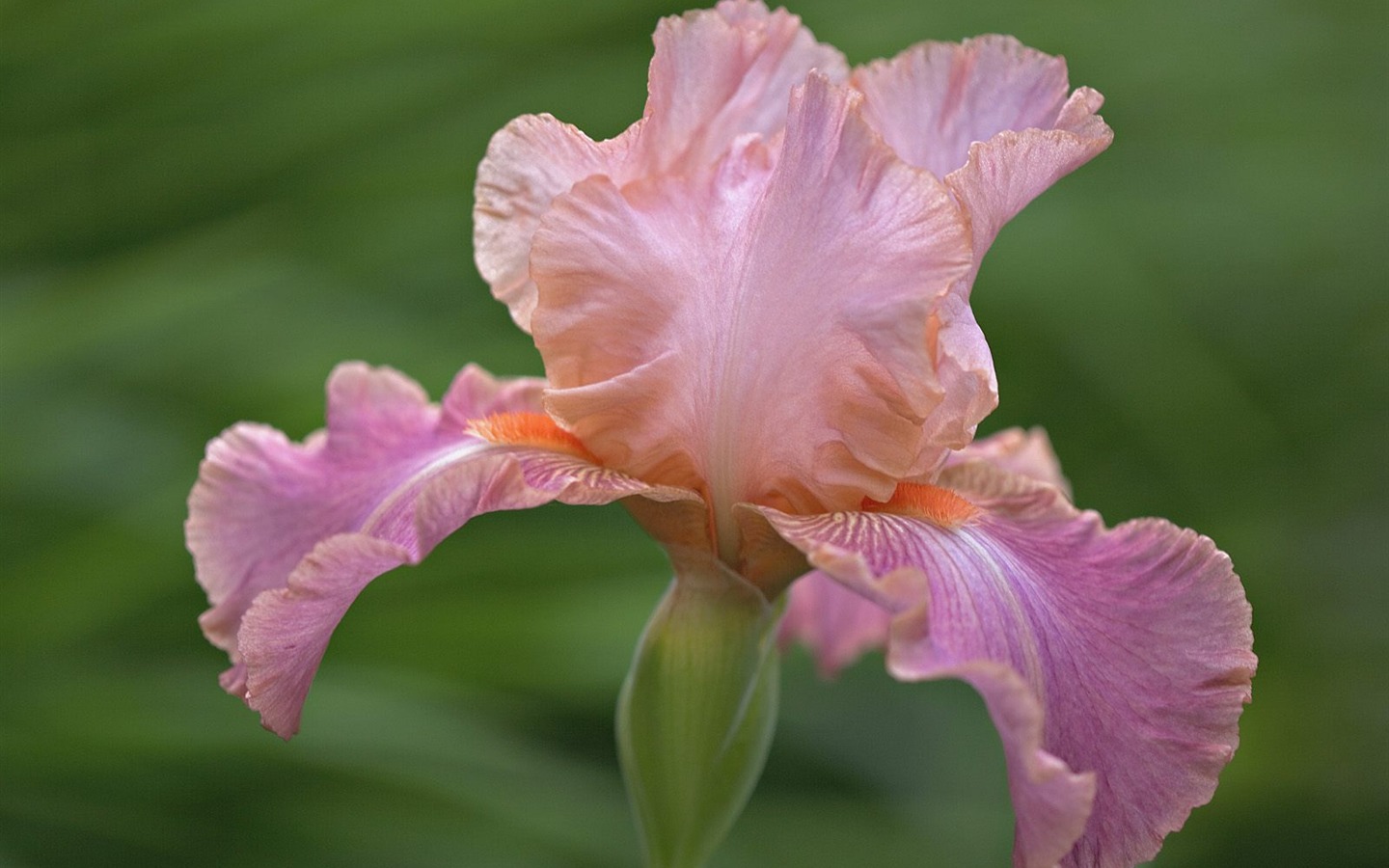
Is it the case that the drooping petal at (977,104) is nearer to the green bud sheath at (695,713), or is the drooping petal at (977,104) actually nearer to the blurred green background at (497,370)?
the green bud sheath at (695,713)

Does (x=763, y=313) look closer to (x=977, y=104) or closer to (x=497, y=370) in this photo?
(x=977, y=104)

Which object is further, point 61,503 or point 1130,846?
point 61,503

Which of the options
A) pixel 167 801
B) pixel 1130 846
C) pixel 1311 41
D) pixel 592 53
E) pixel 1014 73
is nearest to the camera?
pixel 1130 846

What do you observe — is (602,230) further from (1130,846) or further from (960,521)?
(1130,846)

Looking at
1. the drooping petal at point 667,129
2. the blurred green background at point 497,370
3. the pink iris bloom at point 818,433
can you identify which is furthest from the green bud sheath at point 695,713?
the blurred green background at point 497,370

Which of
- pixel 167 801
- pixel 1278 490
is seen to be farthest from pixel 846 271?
pixel 1278 490

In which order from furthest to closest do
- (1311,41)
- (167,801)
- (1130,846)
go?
(1311,41) < (167,801) < (1130,846)

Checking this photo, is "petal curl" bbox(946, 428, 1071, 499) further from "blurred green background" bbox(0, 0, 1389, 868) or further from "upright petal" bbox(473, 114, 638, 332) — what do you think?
"blurred green background" bbox(0, 0, 1389, 868)
